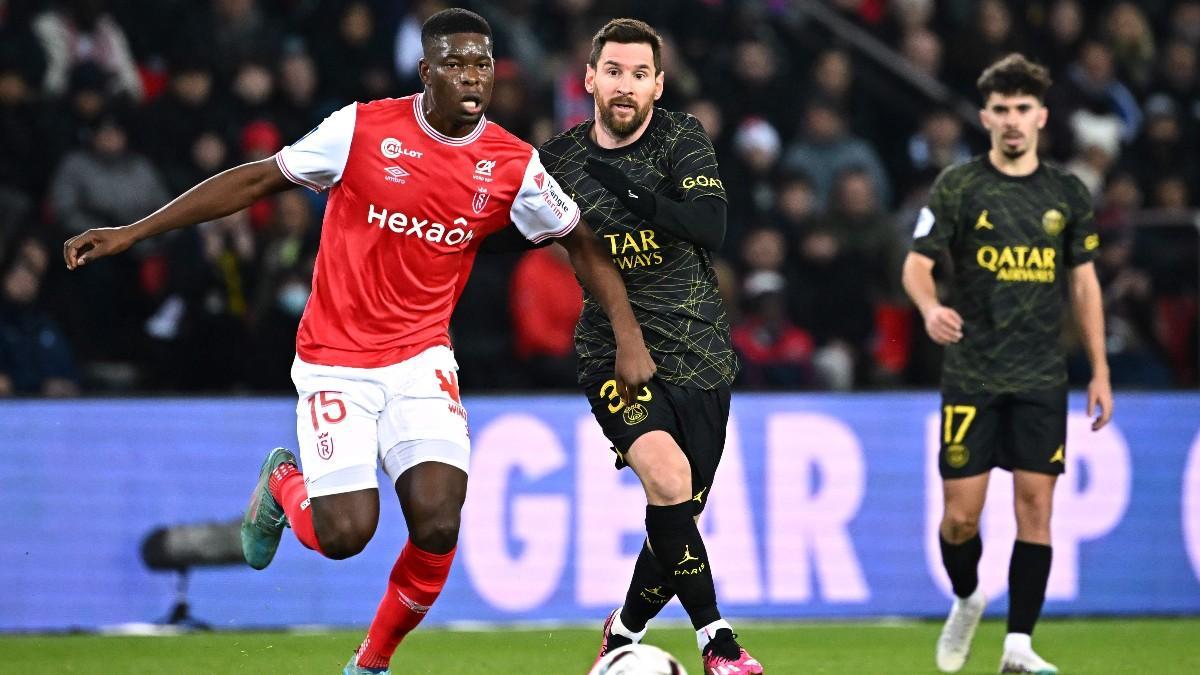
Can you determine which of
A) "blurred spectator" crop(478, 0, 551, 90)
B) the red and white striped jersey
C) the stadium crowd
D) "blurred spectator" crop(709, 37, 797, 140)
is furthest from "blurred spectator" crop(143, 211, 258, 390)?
the red and white striped jersey

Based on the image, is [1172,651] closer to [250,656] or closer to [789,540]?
[789,540]

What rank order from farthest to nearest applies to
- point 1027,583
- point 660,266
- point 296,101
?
point 296,101 → point 1027,583 → point 660,266

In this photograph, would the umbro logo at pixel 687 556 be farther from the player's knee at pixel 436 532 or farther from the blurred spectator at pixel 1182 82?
the blurred spectator at pixel 1182 82

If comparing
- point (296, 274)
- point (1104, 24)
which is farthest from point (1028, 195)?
point (1104, 24)

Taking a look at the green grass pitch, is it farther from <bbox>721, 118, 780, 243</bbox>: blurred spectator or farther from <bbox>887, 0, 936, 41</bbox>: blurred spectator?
<bbox>887, 0, 936, 41</bbox>: blurred spectator

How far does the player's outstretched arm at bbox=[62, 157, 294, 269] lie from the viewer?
6.09 metres

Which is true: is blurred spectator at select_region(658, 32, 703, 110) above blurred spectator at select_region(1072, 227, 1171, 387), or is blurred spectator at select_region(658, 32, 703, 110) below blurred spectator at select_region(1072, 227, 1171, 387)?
above

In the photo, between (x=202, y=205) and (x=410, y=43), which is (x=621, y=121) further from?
(x=410, y=43)

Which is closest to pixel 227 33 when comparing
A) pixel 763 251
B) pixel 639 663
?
pixel 763 251

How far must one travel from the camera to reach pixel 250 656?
337 inches

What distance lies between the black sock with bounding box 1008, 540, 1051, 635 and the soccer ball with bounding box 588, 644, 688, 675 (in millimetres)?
2220

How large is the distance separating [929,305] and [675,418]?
1.54 meters

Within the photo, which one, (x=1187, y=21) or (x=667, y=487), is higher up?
(x=1187, y=21)

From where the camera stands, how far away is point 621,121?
Result: 6.80 meters
